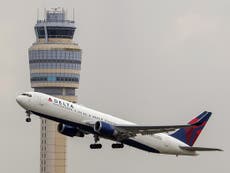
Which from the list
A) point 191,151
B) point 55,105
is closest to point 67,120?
point 55,105

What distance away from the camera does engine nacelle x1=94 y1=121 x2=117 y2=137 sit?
17150 cm

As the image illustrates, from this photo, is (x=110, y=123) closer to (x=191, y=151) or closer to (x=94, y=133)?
(x=94, y=133)

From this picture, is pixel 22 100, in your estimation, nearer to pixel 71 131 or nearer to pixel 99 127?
pixel 71 131

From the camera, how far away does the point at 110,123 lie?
176m

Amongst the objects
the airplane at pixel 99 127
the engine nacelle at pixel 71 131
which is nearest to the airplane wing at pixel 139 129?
the airplane at pixel 99 127

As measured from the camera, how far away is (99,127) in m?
172

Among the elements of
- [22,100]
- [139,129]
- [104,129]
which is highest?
[22,100]

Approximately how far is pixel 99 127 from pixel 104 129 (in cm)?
90

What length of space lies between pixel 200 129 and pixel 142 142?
17.2m

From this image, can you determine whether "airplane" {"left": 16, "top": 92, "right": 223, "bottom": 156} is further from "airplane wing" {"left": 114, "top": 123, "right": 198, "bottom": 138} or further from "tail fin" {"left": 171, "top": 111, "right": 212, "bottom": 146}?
"tail fin" {"left": 171, "top": 111, "right": 212, "bottom": 146}

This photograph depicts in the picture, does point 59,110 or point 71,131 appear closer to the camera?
point 59,110

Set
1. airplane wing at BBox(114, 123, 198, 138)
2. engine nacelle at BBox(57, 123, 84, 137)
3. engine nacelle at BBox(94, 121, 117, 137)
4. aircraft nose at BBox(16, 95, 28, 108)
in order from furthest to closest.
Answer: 1. engine nacelle at BBox(57, 123, 84, 137)
2. airplane wing at BBox(114, 123, 198, 138)
3. engine nacelle at BBox(94, 121, 117, 137)
4. aircraft nose at BBox(16, 95, 28, 108)

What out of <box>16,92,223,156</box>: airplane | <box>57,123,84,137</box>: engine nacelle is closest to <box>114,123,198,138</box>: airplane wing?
<box>16,92,223,156</box>: airplane

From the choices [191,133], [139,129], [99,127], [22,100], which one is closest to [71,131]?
[99,127]
